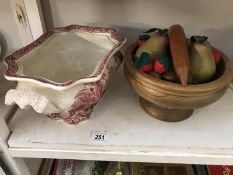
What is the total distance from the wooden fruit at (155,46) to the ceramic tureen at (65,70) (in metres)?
0.05

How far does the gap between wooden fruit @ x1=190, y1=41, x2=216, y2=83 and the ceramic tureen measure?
0.43 feet

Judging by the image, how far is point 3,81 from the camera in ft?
1.86

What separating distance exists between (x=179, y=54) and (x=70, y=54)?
0.24m

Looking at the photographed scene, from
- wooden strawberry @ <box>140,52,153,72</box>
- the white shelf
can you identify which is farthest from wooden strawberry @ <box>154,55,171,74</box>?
the white shelf

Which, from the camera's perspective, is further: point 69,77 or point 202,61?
point 69,77

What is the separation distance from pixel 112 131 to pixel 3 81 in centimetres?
28

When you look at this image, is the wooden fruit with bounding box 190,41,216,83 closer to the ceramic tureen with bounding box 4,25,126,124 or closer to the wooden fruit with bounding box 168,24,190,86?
the wooden fruit with bounding box 168,24,190,86

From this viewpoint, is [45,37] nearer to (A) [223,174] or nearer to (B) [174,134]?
(B) [174,134]

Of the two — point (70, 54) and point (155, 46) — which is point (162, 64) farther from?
point (70, 54)

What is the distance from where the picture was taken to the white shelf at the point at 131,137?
1.39 feet

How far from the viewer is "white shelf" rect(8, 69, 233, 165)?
Answer: 1.39ft

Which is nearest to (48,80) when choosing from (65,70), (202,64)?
(65,70)

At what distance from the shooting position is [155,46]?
425 millimetres

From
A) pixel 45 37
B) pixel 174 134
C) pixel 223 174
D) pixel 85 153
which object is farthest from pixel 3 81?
pixel 223 174
